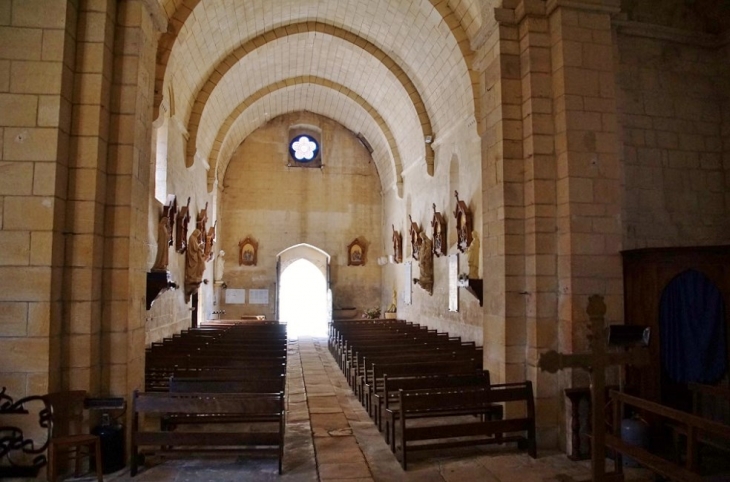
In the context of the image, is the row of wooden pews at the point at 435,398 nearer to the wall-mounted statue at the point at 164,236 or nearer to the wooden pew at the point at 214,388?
the wooden pew at the point at 214,388

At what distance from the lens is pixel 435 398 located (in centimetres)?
532

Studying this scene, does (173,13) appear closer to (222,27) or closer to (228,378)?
(222,27)

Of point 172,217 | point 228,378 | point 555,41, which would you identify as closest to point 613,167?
point 555,41

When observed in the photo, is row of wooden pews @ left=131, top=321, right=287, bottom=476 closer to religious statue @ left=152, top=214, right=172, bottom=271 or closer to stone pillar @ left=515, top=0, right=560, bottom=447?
religious statue @ left=152, top=214, right=172, bottom=271

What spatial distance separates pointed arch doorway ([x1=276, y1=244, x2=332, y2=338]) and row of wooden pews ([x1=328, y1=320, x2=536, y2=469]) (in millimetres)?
9937

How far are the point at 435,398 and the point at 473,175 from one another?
6087mm

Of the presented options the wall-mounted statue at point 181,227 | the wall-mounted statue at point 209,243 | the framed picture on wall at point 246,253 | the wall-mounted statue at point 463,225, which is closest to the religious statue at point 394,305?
the framed picture on wall at point 246,253

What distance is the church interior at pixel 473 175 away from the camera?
497cm

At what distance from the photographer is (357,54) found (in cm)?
1330

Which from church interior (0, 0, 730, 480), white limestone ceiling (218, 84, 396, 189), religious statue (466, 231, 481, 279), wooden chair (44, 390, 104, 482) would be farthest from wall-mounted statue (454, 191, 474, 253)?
wooden chair (44, 390, 104, 482)

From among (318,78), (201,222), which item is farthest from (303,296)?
(201,222)

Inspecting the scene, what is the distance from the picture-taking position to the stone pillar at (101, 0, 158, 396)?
5359 mm

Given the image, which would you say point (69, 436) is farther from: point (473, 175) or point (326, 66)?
point (326, 66)

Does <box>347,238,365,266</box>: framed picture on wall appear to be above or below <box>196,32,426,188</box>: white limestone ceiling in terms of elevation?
below
